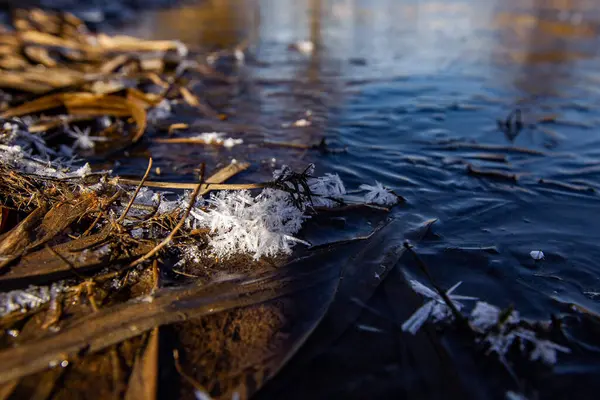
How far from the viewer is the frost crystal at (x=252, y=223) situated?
2.73 meters

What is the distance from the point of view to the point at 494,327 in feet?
7.05

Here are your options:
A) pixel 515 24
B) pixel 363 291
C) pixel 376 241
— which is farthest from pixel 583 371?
pixel 515 24

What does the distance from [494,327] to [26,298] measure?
8.05 ft

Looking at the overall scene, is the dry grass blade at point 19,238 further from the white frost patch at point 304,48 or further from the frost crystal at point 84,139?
the white frost patch at point 304,48

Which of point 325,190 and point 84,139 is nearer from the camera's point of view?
point 325,190

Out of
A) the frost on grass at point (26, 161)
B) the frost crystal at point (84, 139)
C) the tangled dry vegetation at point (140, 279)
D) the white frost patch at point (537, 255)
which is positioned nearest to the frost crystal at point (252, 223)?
the tangled dry vegetation at point (140, 279)

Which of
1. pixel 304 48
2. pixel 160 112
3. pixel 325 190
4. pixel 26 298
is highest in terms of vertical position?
pixel 304 48

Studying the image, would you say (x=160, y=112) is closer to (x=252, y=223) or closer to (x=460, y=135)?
(x=252, y=223)

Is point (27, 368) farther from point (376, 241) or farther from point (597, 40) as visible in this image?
point (597, 40)

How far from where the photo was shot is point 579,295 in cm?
252

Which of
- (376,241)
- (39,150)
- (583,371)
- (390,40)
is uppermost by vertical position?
(390,40)

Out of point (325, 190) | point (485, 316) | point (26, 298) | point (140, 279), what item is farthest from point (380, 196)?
point (26, 298)

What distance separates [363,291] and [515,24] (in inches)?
660

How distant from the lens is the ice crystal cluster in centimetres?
210
